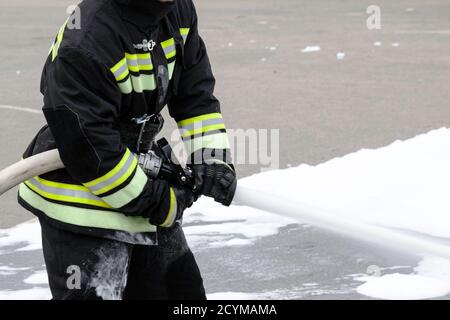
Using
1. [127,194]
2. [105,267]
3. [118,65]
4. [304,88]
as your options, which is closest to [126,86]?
[118,65]

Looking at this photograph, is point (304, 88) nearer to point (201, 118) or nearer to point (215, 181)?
point (201, 118)

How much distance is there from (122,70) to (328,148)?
3.89 metres

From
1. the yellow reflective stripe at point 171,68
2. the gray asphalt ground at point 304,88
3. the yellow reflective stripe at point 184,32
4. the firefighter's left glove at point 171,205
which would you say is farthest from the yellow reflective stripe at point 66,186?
the gray asphalt ground at point 304,88

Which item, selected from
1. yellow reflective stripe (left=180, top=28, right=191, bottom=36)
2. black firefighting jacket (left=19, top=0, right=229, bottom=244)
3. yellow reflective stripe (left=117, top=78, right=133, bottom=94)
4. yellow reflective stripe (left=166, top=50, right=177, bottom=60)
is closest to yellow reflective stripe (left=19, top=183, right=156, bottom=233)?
black firefighting jacket (left=19, top=0, right=229, bottom=244)

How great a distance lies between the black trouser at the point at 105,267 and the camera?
10.4 ft

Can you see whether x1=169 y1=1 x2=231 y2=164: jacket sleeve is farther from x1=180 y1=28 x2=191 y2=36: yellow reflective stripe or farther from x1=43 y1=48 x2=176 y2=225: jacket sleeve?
x1=43 y1=48 x2=176 y2=225: jacket sleeve

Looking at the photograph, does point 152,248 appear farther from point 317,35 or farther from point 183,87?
point 317,35

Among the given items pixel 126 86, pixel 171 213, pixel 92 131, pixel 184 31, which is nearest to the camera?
pixel 92 131

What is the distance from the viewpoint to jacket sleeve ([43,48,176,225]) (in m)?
2.98

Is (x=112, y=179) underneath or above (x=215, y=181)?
above

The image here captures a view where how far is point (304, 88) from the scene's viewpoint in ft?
28.9

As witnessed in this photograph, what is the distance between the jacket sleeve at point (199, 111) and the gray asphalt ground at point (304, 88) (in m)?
1.15

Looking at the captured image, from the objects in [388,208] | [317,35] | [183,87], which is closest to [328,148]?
[388,208]

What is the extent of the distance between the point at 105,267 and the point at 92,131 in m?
0.46
